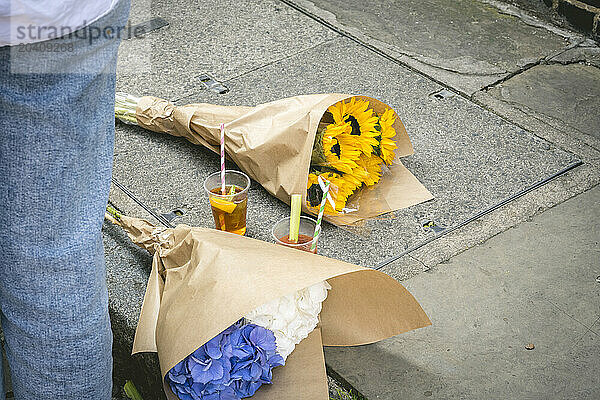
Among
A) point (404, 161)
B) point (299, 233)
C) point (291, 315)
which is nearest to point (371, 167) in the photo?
point (404, 161)

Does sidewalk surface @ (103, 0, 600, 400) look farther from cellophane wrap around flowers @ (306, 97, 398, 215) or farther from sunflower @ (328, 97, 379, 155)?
sunflower @ (328, 97, 379, 155)

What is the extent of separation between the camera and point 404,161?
260 cm

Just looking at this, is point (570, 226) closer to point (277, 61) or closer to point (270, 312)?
point (270, 312)

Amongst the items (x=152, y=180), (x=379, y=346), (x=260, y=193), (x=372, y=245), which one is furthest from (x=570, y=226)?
(x=152, y=180)

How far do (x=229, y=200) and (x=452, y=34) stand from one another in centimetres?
179

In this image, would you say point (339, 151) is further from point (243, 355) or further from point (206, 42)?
point (206, 42)

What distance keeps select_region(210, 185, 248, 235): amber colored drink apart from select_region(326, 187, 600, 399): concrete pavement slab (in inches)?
18.4

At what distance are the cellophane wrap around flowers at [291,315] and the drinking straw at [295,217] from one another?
0.25 m

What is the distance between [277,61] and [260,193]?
0.94 metres

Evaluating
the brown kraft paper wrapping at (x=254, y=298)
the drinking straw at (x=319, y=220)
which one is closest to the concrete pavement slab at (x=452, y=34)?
the drinking straw at (x=319, y=220)

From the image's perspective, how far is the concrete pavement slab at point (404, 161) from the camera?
232 centimetres

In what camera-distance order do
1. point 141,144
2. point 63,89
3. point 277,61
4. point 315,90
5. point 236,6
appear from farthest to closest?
point 236,6
point 277,61
point 315,90
point 141,144
point 63,89

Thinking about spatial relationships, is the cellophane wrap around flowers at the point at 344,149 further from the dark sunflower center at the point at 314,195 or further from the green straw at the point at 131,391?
the green straw at the point at 131,391

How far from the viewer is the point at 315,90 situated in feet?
9.72
